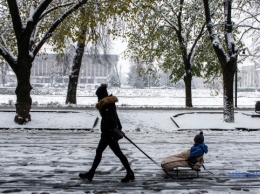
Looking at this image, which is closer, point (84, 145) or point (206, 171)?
point (206, 171)

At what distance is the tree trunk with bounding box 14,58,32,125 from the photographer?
14.9 meters

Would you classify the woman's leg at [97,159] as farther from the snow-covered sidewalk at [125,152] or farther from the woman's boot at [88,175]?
the snow-covered sidewalk at [125,152]

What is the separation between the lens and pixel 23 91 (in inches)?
592

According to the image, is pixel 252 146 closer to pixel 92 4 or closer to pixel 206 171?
pixel 206 171

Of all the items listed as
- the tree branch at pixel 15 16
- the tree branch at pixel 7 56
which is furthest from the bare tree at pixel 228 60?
the tree branch at pixel 7 56

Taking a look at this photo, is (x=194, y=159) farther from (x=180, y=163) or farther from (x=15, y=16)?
(x=15, y=16)

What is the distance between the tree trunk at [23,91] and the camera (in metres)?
14.9

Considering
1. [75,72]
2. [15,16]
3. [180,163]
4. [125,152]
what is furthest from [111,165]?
[75,72]

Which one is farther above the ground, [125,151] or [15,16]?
[15,16]

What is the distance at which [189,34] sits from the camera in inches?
1043

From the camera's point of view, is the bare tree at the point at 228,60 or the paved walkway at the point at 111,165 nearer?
the paved walkway at the point at 111,165

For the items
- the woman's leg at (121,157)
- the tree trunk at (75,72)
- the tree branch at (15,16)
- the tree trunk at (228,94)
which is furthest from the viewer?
the tree trunk at (75,72)

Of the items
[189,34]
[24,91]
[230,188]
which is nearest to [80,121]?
[24,91]

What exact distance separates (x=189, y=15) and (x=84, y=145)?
16.0 meters
